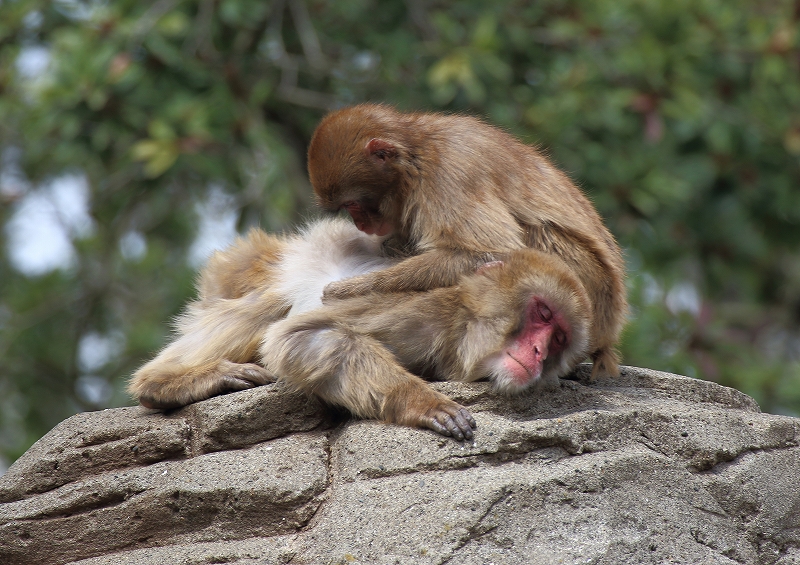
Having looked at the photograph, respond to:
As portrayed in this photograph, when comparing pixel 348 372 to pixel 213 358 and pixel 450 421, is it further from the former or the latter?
pixel 213 358

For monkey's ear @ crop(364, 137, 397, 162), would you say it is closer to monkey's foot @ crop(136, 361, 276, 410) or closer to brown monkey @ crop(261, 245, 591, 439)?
brown monkey @ crop(261, 245, 591, 439)

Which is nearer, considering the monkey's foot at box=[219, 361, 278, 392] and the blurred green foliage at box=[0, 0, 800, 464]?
the monkey's foot at box=[219, 361, 278, 392]

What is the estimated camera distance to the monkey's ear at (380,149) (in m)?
4.44

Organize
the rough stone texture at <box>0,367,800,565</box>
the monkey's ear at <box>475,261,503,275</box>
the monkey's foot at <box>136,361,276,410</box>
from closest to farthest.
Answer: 1. the rough stone texture at <box>0,367,800,565</box>
2. the monkey's ear at <box>475,261,503,275</box>
3. the monkey's foot at <box>136,361,276,410</box>

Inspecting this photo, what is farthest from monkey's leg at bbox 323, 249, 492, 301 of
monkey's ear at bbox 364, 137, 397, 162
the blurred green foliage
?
the blurred green foliage

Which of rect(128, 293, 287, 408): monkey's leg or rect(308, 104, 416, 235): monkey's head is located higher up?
rect(308, 104, 416, 235): monkey's head

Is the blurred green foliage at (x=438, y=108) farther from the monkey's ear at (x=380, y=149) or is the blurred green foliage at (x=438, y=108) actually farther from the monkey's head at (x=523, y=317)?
the monkey's head at (x=523, y=317)

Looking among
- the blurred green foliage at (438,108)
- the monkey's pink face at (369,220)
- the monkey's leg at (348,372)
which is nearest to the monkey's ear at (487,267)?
the monkey's leg at (348,372)

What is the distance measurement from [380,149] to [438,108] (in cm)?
321

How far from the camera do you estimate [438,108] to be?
24.8 ft

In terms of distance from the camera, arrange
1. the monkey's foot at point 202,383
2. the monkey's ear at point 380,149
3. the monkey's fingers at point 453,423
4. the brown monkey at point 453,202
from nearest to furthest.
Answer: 1. the monkey's fingers at point 453,423
2. the brown monkey at point 453,202
3. the monkey's foot at point 202,383
4. the monkey's ear at point 380,149

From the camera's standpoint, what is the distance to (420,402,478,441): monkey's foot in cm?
356

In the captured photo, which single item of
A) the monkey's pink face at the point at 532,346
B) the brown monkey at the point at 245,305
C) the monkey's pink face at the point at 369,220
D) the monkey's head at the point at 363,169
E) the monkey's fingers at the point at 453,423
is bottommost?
the monkey's fingers at the point at 453,423

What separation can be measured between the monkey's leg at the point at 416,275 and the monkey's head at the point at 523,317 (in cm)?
11
